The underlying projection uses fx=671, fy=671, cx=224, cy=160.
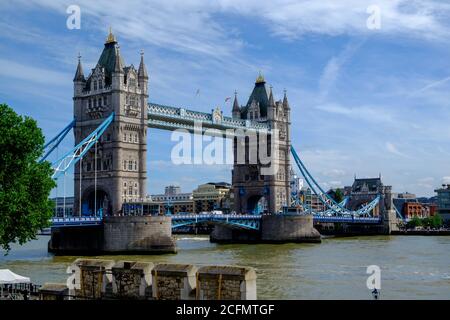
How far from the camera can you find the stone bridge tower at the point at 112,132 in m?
→ 68.2

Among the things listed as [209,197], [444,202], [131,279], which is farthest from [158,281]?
[209,197]

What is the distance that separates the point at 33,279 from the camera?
3622 cm

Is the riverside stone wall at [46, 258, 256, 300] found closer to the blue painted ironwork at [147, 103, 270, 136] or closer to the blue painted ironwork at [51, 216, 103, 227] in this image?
the blue painted ironwork at [51, 216, 103, 227]

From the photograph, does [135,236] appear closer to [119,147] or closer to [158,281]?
[119,147]

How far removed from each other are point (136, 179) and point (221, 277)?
54556 mm

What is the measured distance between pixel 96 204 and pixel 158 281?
177ft

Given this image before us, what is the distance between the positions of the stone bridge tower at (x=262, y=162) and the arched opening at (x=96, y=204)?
28.5 metres

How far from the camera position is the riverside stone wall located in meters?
16.6

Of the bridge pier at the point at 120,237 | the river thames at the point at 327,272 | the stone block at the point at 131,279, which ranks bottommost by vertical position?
the river thames at the point at 327,272

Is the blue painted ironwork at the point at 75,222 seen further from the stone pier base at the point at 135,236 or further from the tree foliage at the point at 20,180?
the tree foliage at the point at 20,180

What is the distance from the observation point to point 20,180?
107 ft

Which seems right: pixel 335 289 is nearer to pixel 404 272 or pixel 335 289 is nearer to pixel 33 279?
pixel 404 272

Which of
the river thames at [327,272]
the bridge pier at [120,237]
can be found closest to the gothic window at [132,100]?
the bridge pier at [120,237]

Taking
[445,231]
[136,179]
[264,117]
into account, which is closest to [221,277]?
[136,179]
